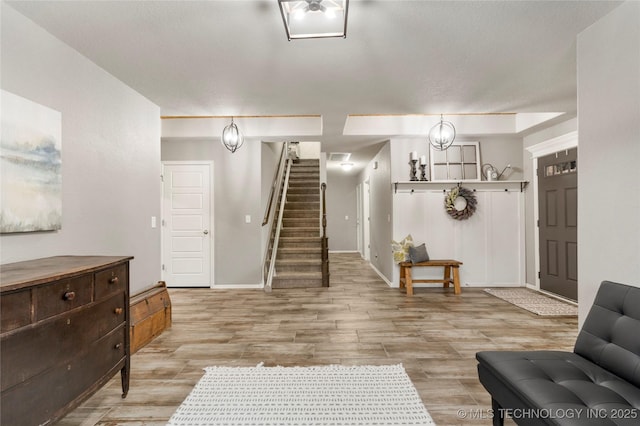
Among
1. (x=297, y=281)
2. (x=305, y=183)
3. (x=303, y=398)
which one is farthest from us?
(x=305, y=183)

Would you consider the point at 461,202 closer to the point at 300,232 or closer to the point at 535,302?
the point at 535,302

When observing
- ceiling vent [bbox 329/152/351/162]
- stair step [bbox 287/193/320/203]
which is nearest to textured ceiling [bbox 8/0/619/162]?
ceiling vent [bbox 329/152/351/162]

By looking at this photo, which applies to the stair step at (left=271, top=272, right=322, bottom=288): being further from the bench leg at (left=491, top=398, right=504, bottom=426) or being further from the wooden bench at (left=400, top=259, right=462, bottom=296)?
the bench leg at (left=491, top=398, right=504, bottom=426)

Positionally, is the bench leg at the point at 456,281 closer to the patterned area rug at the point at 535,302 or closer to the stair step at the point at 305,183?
the patterned area rug at the point at 535,302

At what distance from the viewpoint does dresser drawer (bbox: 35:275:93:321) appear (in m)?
1.48

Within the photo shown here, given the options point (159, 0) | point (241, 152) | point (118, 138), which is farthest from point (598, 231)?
point (241, 152)

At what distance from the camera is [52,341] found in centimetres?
153

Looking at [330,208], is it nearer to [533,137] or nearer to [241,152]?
[241,152]

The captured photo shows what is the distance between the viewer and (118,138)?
296cm

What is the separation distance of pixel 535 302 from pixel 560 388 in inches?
139

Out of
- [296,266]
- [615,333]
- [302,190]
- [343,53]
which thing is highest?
[343,53]

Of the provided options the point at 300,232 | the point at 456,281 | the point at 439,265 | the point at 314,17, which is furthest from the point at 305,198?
the point at 314,17

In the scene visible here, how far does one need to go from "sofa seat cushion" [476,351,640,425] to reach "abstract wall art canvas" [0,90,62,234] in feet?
9.44

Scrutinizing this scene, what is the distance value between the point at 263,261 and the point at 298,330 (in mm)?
2255
